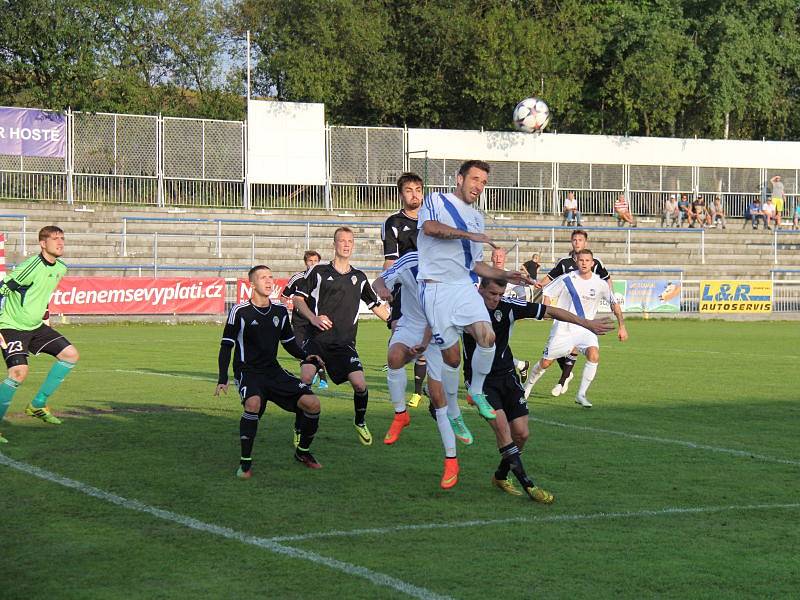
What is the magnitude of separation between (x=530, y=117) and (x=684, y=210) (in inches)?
363

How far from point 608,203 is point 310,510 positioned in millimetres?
39373

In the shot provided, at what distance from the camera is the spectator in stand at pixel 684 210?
45.6 meters

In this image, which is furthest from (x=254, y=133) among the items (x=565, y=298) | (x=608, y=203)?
(x=565, y=298)

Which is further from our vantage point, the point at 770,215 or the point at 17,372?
the point at 770,215

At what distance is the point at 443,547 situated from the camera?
7.14 metres

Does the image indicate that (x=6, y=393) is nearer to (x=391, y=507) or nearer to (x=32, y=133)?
(x=391, y=507)

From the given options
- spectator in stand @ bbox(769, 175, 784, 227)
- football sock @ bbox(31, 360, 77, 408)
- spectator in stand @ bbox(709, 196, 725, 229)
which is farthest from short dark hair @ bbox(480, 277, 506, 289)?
spectator in stand @ bbox(769, 175, 784, 227)

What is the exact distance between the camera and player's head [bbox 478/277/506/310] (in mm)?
9219

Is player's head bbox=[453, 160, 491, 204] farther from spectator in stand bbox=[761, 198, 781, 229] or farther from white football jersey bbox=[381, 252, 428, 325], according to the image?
spectator in stand bbox=[761, 198, 781, 229]

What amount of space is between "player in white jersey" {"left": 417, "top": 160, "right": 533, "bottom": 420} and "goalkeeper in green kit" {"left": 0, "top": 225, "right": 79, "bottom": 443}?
4726 millimetres

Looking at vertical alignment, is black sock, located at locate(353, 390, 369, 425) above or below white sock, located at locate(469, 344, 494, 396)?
below

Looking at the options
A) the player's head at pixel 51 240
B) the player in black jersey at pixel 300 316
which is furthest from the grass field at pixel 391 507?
the player's head at pixel 51 240

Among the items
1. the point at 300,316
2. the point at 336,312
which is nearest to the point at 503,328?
the point at 336,312

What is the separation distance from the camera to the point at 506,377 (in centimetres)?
910
